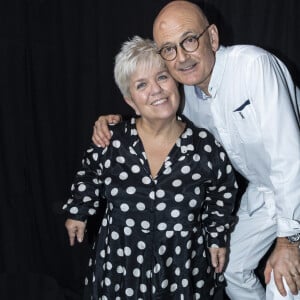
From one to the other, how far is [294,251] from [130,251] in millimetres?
539

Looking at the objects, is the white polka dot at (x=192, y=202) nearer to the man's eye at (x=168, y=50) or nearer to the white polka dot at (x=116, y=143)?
the white polka dot at (x=116, y=143)

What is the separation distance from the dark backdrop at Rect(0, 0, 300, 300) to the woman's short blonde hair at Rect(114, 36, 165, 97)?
643mm

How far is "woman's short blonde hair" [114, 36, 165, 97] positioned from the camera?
4.93 ft

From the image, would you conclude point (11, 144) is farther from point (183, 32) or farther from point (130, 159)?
point (183, 32)

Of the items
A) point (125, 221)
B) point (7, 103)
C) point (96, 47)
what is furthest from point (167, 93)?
point (7, 103)

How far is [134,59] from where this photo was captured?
1.50 meters

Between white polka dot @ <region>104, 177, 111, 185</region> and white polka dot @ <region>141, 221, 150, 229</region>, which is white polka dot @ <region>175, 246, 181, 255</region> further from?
white polka dot @ <region>104, 177, 111, 185</region>

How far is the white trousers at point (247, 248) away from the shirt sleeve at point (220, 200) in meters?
0.19

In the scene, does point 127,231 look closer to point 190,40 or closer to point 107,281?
point 107,281

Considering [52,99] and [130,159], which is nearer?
[130,159]

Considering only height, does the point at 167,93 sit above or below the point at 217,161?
above

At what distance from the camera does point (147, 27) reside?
84.0 inches

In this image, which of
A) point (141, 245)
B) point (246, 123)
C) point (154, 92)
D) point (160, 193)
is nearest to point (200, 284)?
point (141, 245)

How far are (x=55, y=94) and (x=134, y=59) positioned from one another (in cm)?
86
